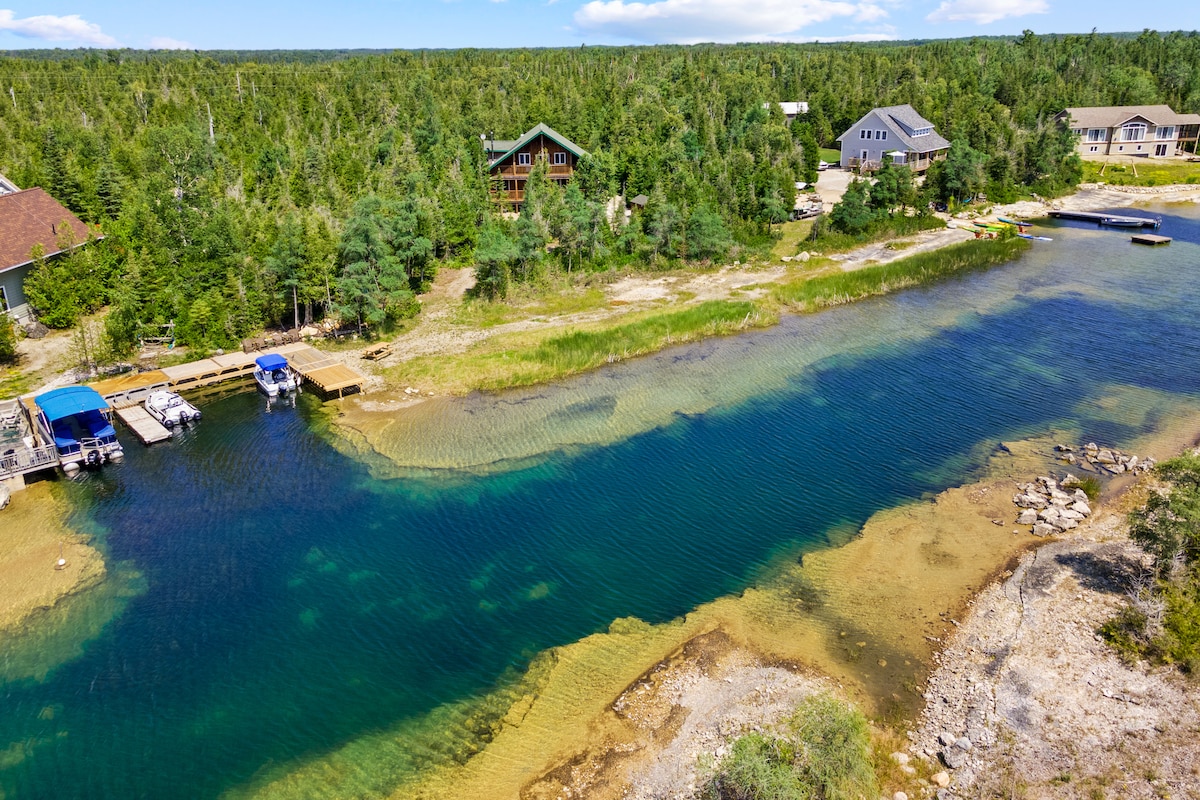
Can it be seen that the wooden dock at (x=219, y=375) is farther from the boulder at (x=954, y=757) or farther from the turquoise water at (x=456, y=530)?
the boulder at (x=954, y=757)

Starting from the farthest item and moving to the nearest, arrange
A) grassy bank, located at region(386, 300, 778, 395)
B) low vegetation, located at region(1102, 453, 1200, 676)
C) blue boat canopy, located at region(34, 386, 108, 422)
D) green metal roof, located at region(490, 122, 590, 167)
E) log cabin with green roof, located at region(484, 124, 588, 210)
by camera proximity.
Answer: log cabin with green roof, located at region(484, 124, 588, 210) → green metal roof, located at region(490, 122, 590, 167) → grassy bank, located at region(386, 300, 778, 395) → blue boat canopy, located at region(34, 386, 108, 422) → low vegetation, located at region(1102, 453, 1200, 676)

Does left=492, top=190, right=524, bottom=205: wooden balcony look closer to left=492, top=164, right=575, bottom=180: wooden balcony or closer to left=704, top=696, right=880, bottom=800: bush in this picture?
left=492, top=164, right=575, bottom=180: wooden balcony

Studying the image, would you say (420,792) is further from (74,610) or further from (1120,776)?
(1120,776)

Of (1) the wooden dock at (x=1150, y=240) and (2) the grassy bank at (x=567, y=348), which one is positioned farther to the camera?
(1) the wooden dock at (x=1150, y=240)

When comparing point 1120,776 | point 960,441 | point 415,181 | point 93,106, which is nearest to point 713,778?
point 1120,776

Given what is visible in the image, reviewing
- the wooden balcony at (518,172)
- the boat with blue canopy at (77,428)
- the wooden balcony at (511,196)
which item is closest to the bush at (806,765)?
the boat with blue canopy at (77,428)

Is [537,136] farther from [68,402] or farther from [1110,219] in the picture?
[1110,219]

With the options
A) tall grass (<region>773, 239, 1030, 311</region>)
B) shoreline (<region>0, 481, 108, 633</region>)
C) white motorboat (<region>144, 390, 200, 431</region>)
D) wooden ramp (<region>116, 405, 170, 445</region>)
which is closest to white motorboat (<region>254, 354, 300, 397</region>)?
white motorboat (<region>144, 390, 200, 431</region>)
